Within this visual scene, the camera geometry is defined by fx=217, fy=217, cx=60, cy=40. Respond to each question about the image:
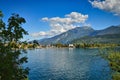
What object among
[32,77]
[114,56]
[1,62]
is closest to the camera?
[1,62]

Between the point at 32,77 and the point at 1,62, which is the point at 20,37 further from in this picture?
the point at 32,77

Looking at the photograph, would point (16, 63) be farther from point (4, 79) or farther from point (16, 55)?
point (4, 79)

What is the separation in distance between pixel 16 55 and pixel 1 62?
268 centimetres

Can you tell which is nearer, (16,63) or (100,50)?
(16,63)

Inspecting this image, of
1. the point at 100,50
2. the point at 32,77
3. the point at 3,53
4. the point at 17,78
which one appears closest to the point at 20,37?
the point at 3,53

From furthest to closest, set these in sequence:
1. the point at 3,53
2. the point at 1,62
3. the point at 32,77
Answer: the point at 32,77
the point at 3,53
the point at 1,62

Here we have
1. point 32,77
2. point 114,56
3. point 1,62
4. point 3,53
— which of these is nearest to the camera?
point 1,62

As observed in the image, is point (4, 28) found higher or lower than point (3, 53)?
higher

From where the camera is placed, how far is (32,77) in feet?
279

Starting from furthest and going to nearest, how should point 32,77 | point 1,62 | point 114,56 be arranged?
point 32,77
point 114,56
point 1,62

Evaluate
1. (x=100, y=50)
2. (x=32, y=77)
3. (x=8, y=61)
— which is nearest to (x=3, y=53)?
(x=8, y=61)

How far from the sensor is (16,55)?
76.9 ft

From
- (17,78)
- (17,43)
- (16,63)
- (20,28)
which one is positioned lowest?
(17,78)

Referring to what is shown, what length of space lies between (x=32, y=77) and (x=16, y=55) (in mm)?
63130
